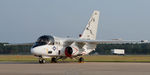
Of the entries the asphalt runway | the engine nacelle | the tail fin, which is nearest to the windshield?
the engine nacelle

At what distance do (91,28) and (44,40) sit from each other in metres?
9.62

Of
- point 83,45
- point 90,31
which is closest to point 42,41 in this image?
point 83,45

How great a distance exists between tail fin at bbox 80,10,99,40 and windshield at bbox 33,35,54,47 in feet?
24.2

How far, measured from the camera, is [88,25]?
45.0 m

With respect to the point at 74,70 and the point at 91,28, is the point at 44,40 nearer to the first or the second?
the point at 91,28

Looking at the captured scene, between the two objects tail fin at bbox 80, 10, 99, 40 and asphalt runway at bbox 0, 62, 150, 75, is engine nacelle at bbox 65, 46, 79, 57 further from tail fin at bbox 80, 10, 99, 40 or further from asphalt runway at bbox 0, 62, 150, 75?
asphalt runway at bbox 0, 62, 150, 75

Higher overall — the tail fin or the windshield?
the tail fin

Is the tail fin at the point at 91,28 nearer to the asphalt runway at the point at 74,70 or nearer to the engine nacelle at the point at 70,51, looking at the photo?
the engine nacelle at the point at 70,51

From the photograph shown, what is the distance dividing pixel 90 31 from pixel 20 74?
25307mm

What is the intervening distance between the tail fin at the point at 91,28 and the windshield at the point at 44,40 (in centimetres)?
737

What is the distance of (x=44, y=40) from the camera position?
37344mm

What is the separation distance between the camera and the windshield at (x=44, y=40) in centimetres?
3691

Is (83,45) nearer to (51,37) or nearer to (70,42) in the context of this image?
(70,42)

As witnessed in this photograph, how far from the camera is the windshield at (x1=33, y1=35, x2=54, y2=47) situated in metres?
36.9
